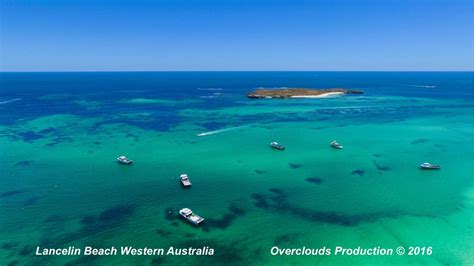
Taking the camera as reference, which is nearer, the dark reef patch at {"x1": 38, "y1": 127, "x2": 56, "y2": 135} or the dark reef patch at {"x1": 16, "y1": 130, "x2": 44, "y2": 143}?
the dark reef patch at {"x1": 16, "y1": 130, "x2": 44, "y2": 143}

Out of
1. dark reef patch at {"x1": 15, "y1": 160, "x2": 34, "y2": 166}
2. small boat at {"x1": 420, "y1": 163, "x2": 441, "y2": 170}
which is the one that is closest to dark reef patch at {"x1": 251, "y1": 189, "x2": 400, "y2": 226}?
small boat at {"x1": 420, "y1": 163, "x2": 441, "y2": 170}

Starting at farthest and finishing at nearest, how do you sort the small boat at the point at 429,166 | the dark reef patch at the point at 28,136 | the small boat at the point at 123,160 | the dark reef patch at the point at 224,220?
1. the dark reef patch at the point at 28,136
2. the small boat at the point at 123,160
3. the small boat at the point at 429,166
4. the dark reef patch at the point at 224,220

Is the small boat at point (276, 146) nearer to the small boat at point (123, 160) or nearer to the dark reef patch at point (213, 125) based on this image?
the dark reef patch at point (213, 125)

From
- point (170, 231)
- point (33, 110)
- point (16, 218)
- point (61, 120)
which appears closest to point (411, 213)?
point (170, 231)

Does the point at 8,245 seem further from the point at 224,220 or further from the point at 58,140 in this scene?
the point at 58,140

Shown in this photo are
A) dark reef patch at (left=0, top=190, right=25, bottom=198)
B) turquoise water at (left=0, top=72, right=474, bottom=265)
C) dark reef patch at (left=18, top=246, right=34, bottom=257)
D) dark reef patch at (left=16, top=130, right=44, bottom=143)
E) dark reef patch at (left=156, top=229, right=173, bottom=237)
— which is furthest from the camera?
dark reef patch at (left=16, top=130, right=44, bottom=143)

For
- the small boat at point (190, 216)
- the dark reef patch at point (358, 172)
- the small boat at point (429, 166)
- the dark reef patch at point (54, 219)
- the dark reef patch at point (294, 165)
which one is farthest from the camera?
the dark reef patch at point (294, 165)

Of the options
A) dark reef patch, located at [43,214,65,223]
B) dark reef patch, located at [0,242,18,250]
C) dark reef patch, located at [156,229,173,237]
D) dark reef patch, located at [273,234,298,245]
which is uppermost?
dark reef patch, located at [43,214,65,223]

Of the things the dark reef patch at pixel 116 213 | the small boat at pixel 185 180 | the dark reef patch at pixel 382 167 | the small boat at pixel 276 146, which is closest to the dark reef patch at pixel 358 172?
the dark reef patch at pixel 382 167

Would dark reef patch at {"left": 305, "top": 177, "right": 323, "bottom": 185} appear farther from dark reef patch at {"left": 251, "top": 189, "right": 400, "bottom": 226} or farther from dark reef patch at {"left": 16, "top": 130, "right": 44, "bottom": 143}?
dark reef patch at {"left": 16, "top": 130, "right": 44, "bottom": 143}
